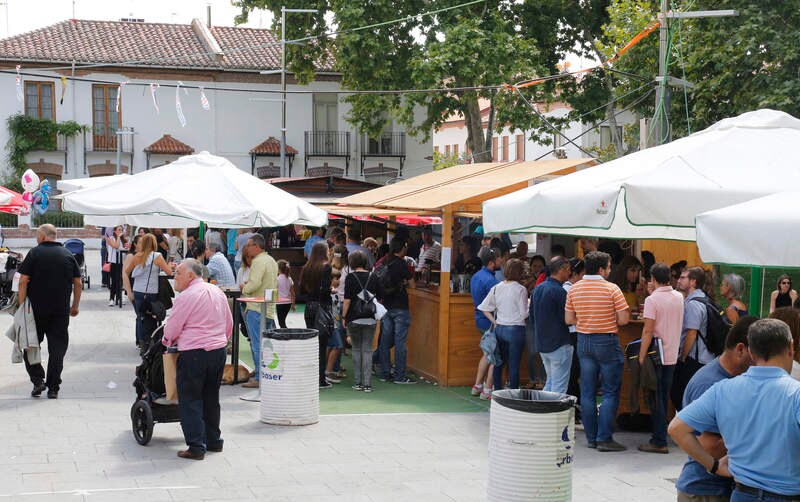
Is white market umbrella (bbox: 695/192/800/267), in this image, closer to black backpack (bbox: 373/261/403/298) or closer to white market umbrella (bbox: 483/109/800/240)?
white market umbrella (bbox: 483/109/800/240)

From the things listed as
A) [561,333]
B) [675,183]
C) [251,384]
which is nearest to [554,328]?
[561,333]

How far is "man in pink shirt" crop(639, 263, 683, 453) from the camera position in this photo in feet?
30.0

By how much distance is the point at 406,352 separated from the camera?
13.5m

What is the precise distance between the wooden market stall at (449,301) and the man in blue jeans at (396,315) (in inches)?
14.4

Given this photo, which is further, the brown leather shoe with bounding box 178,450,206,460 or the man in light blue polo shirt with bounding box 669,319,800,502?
the brown leather shoe with bounding box 178,450,206,460

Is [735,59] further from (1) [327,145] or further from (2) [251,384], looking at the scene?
(1) [327,145]

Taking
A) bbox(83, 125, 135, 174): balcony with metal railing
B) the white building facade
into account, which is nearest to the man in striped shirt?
the white building facade

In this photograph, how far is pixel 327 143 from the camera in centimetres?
4600

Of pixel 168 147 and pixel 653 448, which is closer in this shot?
pixel 653 448

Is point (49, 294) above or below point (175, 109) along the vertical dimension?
below

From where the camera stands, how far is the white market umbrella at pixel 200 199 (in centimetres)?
1253

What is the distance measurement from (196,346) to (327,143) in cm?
3787

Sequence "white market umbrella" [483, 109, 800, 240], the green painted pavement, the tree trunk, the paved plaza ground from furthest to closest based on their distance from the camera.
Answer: the tree trunk, the green painted pavement, "white market umbrella" [483, 109, 800, 240], the paved plaza ground

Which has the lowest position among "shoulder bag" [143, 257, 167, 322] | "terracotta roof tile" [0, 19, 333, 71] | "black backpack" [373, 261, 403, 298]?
"shoulder bag" [143, 257, 167, 322]
